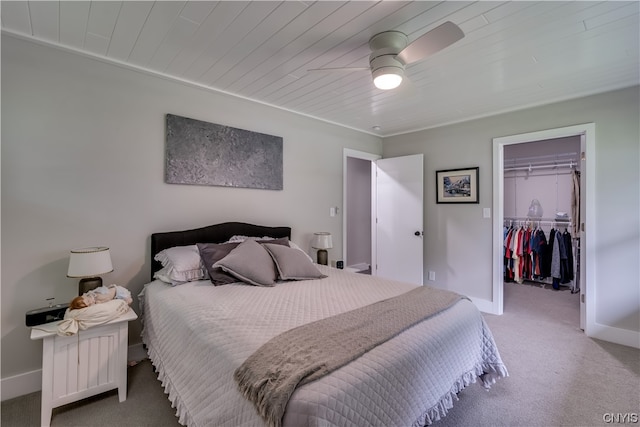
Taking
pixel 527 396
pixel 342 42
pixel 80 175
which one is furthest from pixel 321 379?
pixel 80 175

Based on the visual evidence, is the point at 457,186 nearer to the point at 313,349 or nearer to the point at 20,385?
the point at 313,349

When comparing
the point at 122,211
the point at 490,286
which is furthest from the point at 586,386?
the point at 122,211

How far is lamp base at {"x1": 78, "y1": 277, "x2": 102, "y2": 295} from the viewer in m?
2.00

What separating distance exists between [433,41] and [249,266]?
191 cm

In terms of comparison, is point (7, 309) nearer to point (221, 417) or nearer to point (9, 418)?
point (9, 418)

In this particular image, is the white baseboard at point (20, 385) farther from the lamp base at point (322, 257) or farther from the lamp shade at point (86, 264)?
the lamp base at point (322, 257)

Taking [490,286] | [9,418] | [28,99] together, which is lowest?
[9,418]

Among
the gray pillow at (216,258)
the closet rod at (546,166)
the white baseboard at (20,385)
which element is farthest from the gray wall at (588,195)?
the white baseboard at (20,385)

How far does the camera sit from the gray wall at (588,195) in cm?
278

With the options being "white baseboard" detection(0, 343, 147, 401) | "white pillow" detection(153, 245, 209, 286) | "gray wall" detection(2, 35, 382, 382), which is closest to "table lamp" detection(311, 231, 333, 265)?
"gray wall" detection(2, 35, 382, 382)

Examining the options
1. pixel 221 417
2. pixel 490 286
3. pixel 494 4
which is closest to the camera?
pixel 221 417

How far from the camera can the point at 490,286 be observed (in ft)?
11.9

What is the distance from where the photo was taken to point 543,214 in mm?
5062

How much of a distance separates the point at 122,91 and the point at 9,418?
2340 millimetres
